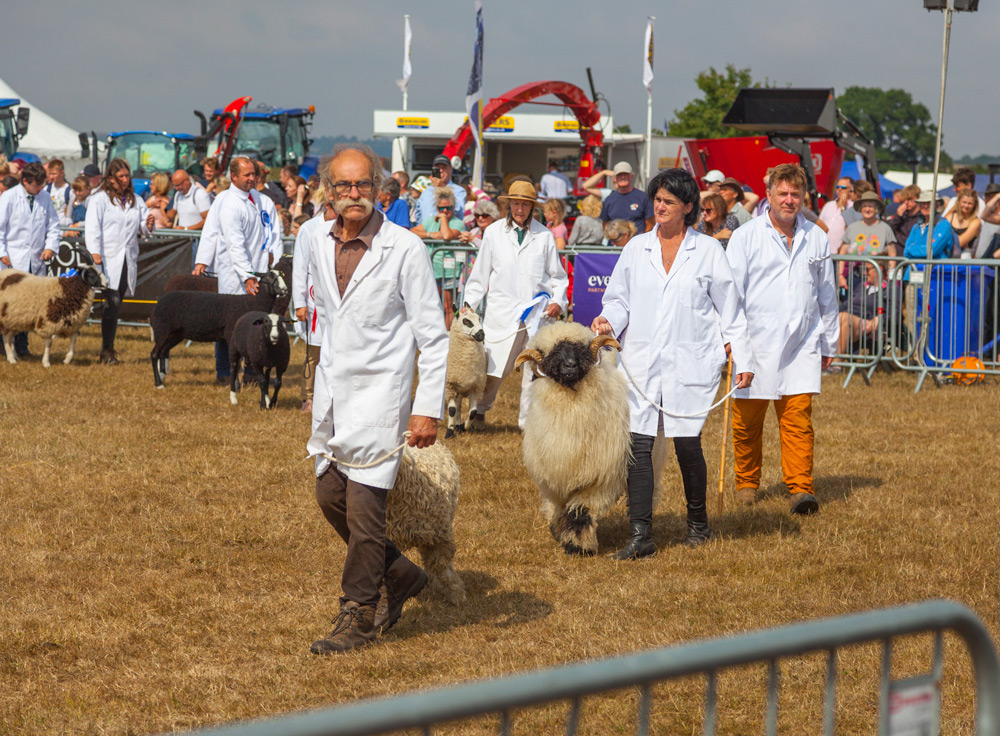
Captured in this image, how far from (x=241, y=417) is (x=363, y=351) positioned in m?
6.38

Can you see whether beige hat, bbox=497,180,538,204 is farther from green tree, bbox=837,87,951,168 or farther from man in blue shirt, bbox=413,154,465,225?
green tree, bbox=837,87,951,168

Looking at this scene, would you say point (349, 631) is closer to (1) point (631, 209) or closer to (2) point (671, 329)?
(2) point (671, 329)

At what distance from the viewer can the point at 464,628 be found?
5.50 metres

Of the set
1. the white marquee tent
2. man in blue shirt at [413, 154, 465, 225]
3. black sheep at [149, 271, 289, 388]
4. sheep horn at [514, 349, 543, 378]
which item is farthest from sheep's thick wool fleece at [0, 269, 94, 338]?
the white marquee tent

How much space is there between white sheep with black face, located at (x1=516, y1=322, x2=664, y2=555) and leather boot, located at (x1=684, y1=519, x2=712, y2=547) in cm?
55

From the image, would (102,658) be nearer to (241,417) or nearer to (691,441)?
(691,441)

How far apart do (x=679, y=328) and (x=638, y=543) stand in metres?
1.31

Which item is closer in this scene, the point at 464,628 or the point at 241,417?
the point at 464,628

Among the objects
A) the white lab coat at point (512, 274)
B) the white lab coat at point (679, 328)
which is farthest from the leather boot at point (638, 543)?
the white lab coat at point (512, 274)

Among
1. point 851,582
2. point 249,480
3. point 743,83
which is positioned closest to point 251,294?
point 249,480

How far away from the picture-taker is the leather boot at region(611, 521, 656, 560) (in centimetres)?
666

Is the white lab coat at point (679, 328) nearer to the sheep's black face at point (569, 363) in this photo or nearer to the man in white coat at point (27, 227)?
the sheep's black face at point (569, 363)

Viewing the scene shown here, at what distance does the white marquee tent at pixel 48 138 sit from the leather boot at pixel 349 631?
39.9 m

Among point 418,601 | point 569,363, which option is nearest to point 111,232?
point 569,363
